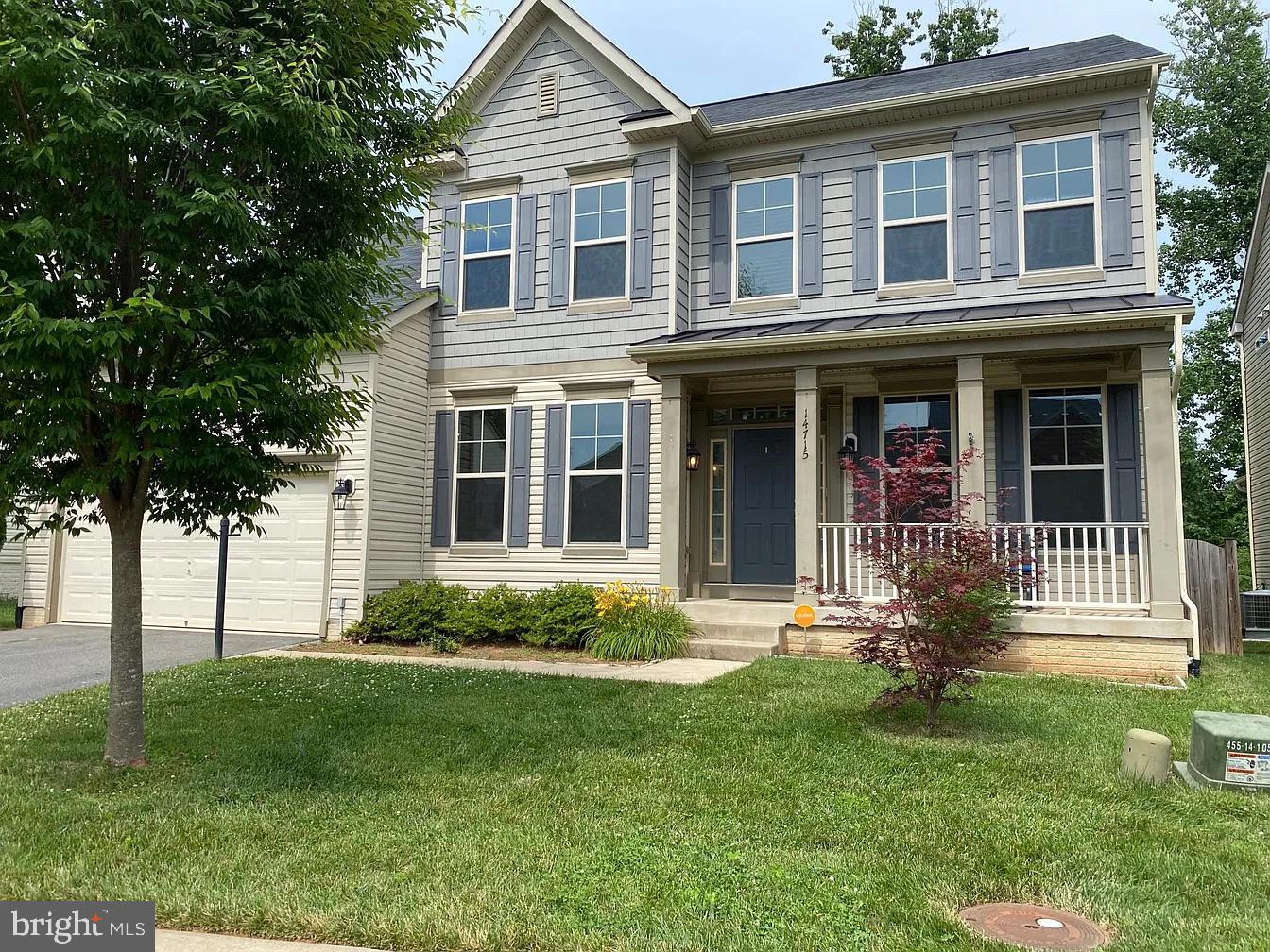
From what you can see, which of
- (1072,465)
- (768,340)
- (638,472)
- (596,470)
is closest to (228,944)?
(768,340)

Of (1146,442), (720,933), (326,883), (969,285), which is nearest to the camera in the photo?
(720,933)

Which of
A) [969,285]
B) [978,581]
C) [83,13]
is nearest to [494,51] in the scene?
[969,285]

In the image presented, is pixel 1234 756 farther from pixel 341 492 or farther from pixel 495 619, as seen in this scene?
pixel 341 492

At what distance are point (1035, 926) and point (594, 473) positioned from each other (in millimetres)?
8701

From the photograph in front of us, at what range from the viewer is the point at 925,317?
394 inches

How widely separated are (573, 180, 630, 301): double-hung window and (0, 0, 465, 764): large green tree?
233 inches

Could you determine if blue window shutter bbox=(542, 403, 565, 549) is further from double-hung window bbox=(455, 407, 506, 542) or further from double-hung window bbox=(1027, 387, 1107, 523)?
double-hung window bbox=(1027, 387, 1107, 523)

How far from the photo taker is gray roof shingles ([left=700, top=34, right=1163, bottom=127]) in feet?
→ 34.3

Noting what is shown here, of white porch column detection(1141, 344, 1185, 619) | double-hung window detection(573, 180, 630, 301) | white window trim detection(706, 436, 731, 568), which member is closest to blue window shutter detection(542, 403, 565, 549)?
double-hung window detection(573, 180, 630, 301)

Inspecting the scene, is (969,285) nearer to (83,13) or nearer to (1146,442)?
(1146,442)

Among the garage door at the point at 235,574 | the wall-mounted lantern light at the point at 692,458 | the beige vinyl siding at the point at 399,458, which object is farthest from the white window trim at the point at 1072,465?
the garage door at the point at 235,574

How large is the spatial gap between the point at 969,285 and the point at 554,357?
525cm

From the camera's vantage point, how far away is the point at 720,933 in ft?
10.3

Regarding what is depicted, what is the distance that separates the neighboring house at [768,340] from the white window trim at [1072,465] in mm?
30
